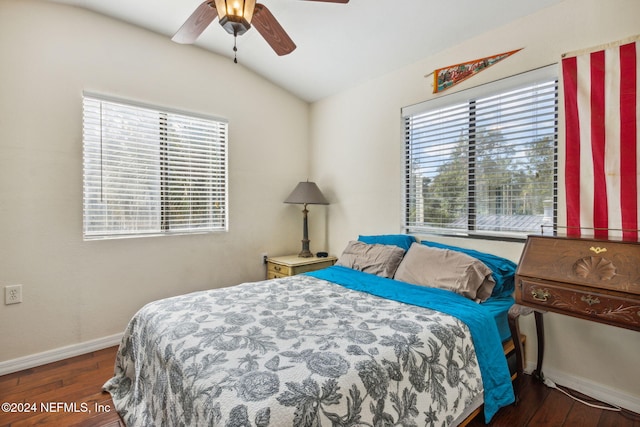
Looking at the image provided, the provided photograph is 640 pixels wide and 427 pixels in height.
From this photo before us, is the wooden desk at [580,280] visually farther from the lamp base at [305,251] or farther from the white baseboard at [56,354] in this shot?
the white baseboard at [56,354]

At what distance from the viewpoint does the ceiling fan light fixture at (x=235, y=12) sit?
1591mm

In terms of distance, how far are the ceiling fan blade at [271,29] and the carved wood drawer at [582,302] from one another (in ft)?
6.77

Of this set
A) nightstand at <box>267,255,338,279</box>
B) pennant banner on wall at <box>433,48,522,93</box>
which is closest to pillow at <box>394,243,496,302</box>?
nightstand at <box>267,255,338,279</box>

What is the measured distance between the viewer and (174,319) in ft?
5.37

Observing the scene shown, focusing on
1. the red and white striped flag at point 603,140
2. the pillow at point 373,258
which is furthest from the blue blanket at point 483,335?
the red and white striped flag at point 603,140

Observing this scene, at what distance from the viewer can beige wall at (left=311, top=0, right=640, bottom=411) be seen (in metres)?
1.87

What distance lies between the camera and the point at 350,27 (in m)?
2.53

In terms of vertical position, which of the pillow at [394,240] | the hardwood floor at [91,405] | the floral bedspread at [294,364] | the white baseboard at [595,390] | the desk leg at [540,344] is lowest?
the hardwood floor at [91,405]

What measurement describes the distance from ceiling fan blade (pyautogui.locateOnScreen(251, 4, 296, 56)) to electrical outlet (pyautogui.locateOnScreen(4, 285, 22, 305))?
8.26 feet

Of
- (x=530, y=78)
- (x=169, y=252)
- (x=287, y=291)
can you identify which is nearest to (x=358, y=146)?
(x=530, y=78)

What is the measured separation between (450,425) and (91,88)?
3.35 metres

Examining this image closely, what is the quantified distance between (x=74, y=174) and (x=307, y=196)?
205 centimetres

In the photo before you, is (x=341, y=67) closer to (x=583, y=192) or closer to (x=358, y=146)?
(x=358, y=146)

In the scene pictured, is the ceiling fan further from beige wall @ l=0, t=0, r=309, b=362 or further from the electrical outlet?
the electrical outlet
